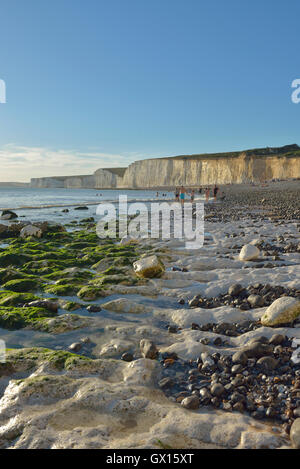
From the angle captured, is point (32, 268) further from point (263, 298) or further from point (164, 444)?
point (164, 444)

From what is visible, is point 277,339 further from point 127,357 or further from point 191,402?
point 127,357

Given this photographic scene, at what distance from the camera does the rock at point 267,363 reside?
3553 mm

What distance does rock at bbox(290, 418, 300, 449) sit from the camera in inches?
98.4

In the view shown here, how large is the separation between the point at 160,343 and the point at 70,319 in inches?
64.7

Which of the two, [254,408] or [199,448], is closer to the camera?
[199,448]

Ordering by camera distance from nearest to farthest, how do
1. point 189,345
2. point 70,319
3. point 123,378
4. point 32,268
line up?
point 123,378 < point 189,345 < point 70,319 < point 32,268

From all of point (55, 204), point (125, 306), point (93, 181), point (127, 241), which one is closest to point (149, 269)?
point (125, 306)

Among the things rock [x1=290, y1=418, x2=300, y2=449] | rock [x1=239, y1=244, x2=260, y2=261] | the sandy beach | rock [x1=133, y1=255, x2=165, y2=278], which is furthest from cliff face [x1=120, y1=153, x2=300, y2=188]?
rock [x1=290, y1=418, x2=300, y2=449]

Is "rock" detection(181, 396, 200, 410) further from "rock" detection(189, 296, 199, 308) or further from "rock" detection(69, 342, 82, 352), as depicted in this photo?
"rock" detection(189, 296, 199, 308)

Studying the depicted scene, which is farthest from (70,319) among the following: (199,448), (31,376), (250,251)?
(250,251)

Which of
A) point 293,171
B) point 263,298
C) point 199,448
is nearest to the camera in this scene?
point 199,448

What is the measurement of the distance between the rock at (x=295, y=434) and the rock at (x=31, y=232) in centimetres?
1371

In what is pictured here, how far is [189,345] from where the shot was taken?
4266 mm

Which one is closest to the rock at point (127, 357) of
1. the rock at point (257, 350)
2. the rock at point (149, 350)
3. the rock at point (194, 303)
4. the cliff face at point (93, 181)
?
the rock at point (149, 350)
